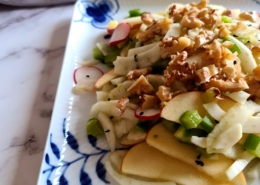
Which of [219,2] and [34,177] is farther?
[219,2]

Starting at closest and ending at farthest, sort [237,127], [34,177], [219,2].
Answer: [237,127] < [34,177] < [219,2]

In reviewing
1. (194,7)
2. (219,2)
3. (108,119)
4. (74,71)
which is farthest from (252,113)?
(219,2)

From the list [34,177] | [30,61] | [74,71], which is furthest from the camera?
[30,61]

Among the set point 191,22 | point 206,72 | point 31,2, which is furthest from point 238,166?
point 31,2

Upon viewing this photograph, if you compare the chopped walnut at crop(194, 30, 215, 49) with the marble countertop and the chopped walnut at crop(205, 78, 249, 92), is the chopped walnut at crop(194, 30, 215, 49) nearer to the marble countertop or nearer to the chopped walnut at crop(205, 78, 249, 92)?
the chopped walnut at crop(205, 78, 249, 92)

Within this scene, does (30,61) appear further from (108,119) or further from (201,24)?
(201,24)

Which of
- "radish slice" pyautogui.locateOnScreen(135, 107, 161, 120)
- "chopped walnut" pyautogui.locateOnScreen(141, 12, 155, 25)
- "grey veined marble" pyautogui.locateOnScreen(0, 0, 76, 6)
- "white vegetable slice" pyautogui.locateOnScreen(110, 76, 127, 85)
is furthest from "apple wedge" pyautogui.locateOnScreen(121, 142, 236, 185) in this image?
"grey veined marble" pyautogui.locateOnScreen(0, 0, 76, 6)

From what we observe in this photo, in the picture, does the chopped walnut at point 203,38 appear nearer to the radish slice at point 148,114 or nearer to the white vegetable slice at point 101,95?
the radish slice at point 148,114
